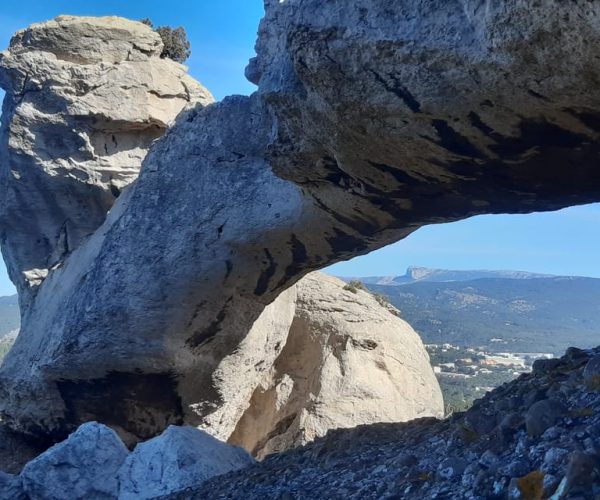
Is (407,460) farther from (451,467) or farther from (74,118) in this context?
(74,118)

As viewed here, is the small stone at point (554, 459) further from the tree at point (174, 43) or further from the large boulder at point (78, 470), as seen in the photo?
the tree at point (174, 43)

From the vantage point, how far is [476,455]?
164 inches

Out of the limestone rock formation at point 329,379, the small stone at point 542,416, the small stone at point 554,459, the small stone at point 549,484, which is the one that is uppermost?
the small stone at point 542,416

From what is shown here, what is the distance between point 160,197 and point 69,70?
3850 millimetres

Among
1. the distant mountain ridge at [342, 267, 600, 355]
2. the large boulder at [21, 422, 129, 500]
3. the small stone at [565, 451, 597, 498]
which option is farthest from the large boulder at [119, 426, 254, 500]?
the distant mountain ridge at [342, 267, 600, 355]

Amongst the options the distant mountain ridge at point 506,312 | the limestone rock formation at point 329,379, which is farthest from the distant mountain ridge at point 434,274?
the limestone rock formation at point 329,379

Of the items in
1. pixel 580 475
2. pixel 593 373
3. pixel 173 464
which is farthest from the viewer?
pixel 173 464

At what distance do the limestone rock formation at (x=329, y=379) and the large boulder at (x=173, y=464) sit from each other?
5.49m

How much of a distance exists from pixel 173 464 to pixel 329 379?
6.46 m

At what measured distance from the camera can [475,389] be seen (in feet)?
145

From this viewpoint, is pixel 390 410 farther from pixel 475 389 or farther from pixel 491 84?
pixel 475 389

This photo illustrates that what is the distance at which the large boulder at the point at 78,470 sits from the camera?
698 centimetres

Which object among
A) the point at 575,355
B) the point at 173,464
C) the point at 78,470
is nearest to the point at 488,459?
the point at 575,355

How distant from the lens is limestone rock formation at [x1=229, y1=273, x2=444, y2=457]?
1311 cm
